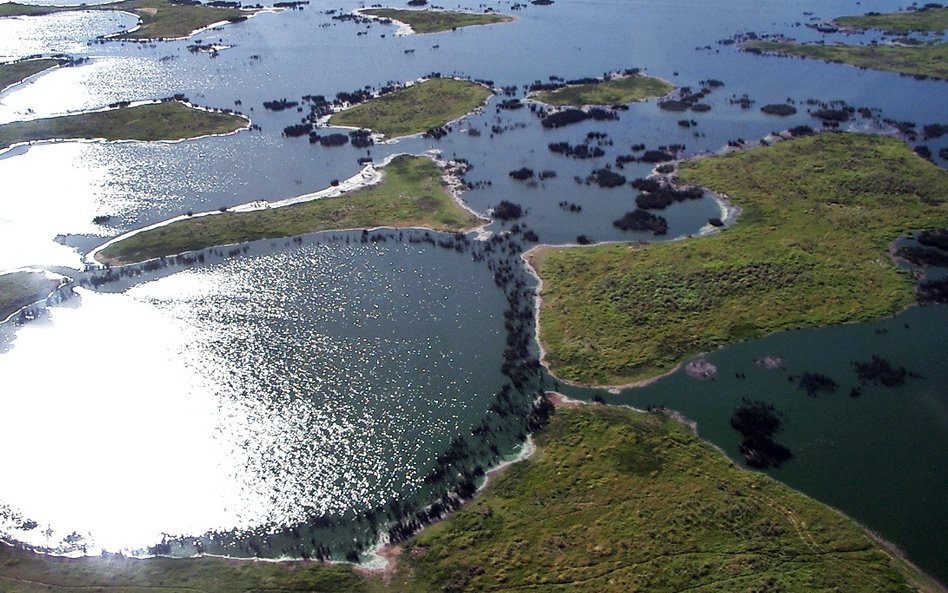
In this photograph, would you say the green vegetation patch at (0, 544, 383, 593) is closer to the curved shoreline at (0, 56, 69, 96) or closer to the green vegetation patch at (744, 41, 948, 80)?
the curved shoreline at (0, 56, 69, 96)

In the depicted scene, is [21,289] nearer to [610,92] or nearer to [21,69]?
[610,92]

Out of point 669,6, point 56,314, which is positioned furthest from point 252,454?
point 669,6

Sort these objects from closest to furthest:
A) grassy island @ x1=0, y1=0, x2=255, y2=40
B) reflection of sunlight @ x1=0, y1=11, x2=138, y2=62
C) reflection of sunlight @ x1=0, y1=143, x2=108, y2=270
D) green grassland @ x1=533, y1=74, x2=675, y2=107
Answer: reflection of sunlight @ x1=0, y1=143, x2=108, y2=270, green grassland @ x1=533, y1=74, x2=675, y2=107, reflection of sunlight @ x1=0, y1=11, x2=138, y2=62, grassy island @ x1=0, y1=0, x2=255, y2=40

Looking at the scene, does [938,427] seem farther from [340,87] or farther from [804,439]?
[340,87]

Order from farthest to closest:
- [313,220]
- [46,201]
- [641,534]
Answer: [46,201]
[313,220]
[641,534]

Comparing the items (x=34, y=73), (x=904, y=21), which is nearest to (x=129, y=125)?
(x=34, y=73)

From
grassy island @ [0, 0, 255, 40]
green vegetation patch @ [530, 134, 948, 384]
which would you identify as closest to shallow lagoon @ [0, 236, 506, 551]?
green vegetation patch @ [530, 134, 948, 384]

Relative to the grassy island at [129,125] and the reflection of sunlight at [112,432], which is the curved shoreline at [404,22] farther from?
the reflection of sunlight at [112,432]
